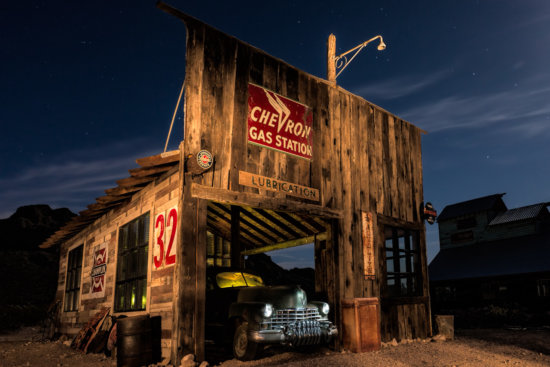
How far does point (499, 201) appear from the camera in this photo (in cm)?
2552

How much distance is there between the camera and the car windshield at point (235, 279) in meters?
8.76

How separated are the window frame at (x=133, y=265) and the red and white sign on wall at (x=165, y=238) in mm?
507

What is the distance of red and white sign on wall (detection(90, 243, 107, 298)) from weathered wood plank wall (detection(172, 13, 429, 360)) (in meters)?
5.27

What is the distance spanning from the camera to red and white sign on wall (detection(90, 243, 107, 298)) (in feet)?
34.9

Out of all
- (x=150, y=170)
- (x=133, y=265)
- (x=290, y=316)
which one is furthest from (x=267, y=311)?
(x=133, y=265)

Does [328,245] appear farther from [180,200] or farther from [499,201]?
[499,201]

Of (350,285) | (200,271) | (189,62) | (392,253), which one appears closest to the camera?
(200,271)

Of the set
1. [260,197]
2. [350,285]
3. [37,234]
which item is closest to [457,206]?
[350,285]

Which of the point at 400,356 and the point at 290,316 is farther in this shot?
the point at 400,356

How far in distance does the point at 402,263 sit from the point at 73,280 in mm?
10258

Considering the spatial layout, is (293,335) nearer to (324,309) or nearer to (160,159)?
(324,309)

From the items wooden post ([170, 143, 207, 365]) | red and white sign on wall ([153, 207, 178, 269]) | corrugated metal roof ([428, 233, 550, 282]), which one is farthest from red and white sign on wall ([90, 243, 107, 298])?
corrugated metal roof ([428, 233, 550, 282])

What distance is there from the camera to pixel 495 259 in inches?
854

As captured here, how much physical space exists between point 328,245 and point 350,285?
100 cm
